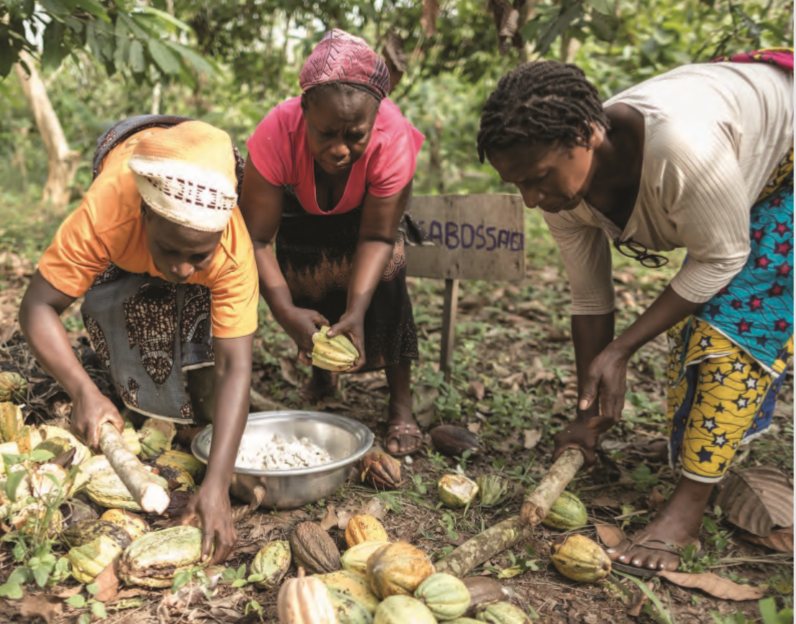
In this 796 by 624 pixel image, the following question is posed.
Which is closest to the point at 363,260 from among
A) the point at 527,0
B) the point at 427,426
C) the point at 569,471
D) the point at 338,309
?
the point at 338,309

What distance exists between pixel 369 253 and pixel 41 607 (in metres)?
1.65

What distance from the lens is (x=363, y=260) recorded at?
2.71 m

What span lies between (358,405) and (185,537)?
1625 millimetres

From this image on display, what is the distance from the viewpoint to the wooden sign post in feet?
11.0

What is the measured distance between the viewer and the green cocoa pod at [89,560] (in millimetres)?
1849

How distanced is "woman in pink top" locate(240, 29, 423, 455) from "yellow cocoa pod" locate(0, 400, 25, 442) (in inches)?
40.5

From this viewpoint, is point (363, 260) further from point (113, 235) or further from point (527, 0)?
point (527, 0)

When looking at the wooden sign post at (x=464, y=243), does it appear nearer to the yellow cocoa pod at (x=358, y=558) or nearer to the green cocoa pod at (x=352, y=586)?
the yellow cocoa pod at (x=358, y=558)

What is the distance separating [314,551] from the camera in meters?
1.96

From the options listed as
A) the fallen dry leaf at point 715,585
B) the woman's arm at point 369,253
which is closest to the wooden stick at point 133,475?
the woman's arm at point 369,253

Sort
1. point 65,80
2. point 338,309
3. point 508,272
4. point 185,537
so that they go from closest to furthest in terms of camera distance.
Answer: point 185,537 < point 338,309 < point 508,272 < point 65,80

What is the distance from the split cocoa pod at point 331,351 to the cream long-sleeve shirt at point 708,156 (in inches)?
44.3

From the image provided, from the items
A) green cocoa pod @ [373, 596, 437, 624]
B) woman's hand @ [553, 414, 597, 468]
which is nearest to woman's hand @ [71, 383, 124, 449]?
green cocoa pod @ [373, 596, 437, 624]

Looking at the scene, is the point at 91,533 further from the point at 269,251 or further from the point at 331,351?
the point at 269,251
